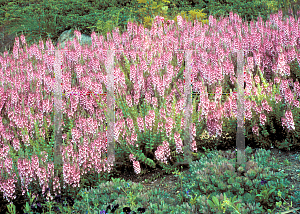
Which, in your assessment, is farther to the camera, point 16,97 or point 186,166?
point 16,97

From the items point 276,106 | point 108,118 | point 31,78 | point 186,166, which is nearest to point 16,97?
point 31,78

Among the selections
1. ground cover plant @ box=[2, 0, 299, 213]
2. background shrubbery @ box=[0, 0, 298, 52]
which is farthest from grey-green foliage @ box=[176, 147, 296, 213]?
background shrubbery @ box=[0, 0, 298, 52]

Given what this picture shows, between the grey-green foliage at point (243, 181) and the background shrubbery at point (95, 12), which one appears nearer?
the grey-green foliage at point (243, 181)

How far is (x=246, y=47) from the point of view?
15.4 feet

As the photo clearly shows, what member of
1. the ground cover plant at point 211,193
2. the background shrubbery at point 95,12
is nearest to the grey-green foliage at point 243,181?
the ground cover plant at point 211,193

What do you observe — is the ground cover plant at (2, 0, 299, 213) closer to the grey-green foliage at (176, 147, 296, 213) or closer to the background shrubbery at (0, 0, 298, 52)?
the grey-green foliage at (176, 147, 296, 213)

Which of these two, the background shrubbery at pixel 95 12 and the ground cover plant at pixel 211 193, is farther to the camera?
the background shrubbery at pixel 95 12

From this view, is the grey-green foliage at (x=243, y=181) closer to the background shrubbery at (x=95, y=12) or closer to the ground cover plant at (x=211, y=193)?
the ground cover plant at (x=211, y=193)

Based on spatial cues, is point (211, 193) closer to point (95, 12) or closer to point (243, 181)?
point (243, 181)

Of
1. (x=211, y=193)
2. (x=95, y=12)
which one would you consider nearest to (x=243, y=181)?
(x=211, y=193)

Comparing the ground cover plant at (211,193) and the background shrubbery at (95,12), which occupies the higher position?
the background shrubbery at (95,12)

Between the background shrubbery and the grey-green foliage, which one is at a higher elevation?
the background shrubbery

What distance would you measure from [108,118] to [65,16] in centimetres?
685

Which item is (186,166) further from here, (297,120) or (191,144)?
(297,120)
